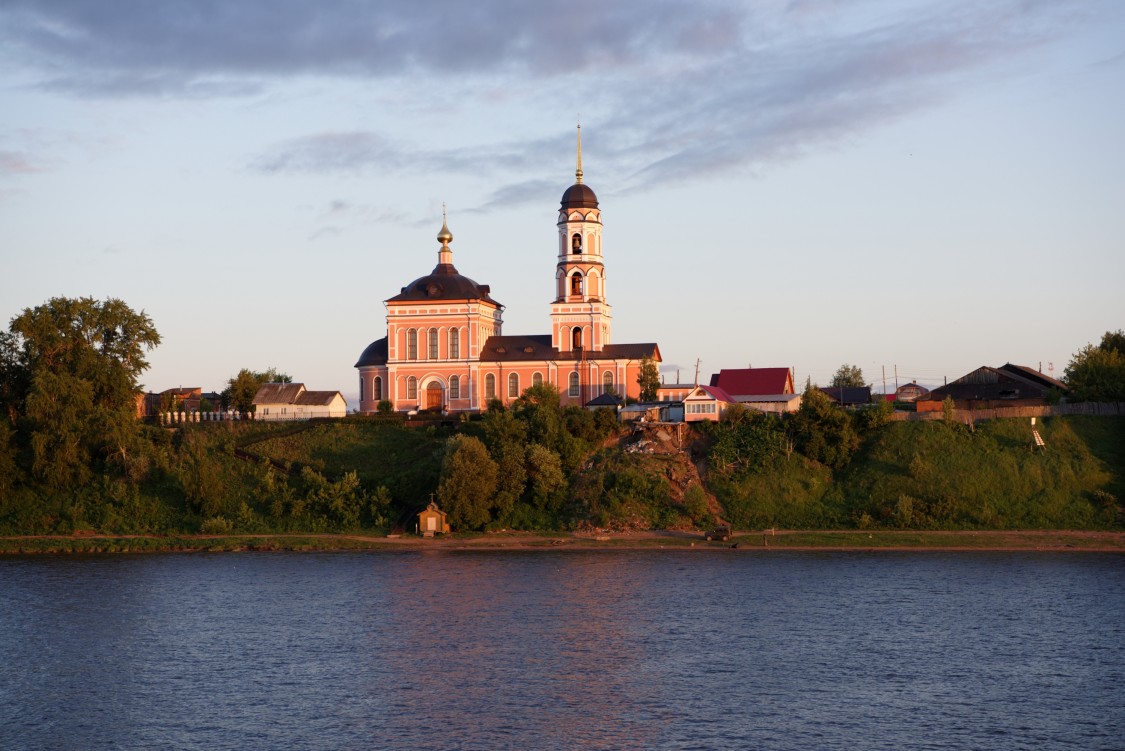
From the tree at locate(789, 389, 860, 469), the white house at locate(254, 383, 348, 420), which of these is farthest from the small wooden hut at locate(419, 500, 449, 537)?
the white house at locate(254, 383, 348, 420)

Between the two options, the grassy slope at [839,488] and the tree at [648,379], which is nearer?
the grassy slope at [839,488]

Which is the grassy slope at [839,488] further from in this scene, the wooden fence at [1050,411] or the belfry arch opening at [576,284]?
the belfry arch opening at [576,284]

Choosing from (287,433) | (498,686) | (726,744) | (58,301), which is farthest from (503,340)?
(726,744)

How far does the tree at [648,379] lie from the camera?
87812mm

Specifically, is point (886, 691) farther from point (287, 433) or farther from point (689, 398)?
point (287, 433)

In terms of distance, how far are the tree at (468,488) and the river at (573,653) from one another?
7094mm

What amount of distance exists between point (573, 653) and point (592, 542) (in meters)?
24.0

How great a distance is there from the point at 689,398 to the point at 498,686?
40.9 meters

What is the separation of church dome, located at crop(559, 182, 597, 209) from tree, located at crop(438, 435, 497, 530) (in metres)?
36.3

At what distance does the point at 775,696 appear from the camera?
1293 inches

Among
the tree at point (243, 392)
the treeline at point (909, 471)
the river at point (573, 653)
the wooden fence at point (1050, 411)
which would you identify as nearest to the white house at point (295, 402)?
the tree at point (243, 392)

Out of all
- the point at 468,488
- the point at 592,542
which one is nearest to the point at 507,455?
the point at 468,488

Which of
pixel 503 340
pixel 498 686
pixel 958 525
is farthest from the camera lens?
pixel 503 340

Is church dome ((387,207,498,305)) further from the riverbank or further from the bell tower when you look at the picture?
the riverbank
